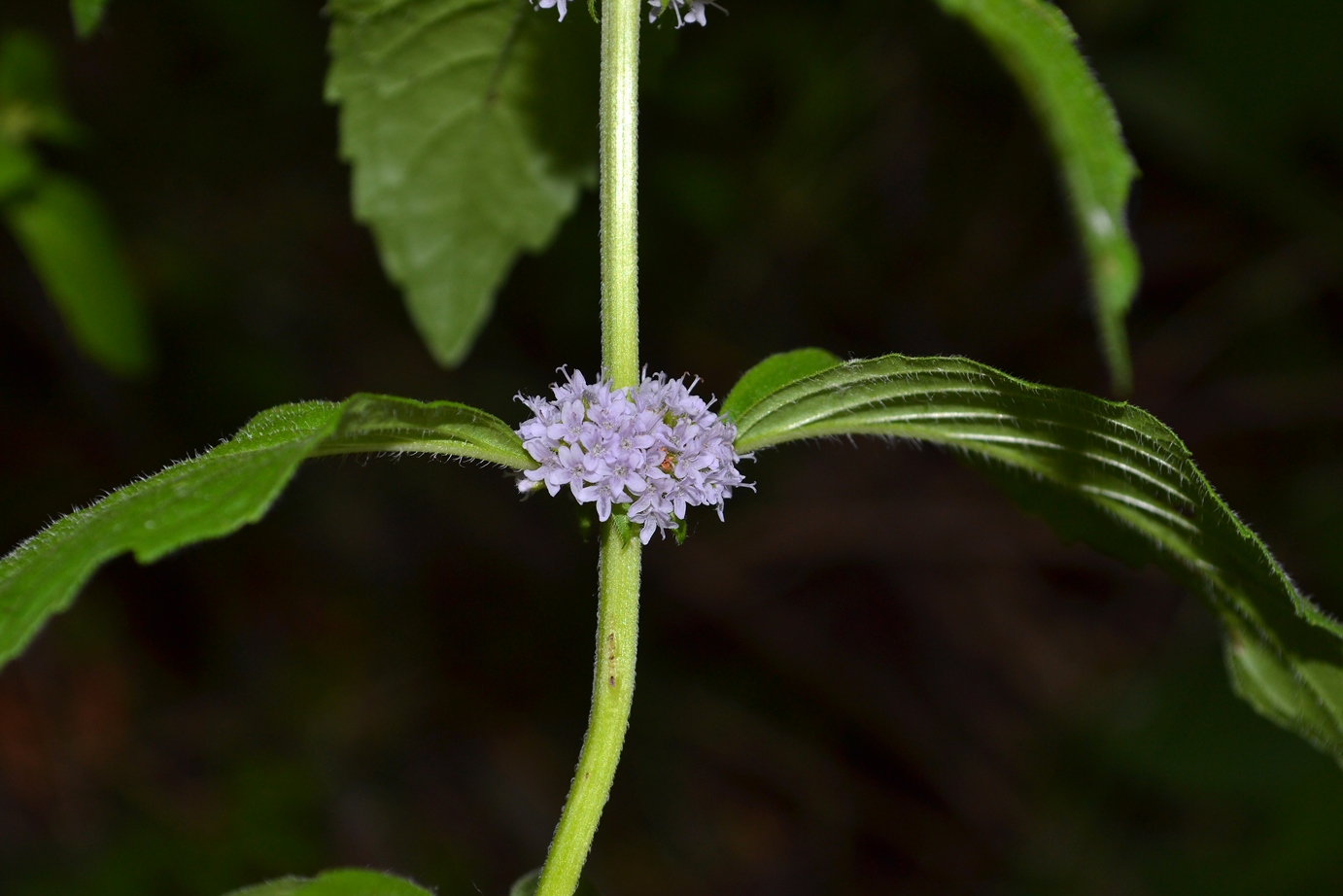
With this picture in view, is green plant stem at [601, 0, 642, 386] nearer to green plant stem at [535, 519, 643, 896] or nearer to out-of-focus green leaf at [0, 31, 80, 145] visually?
green plant stem at [535, 519, 643, 896]

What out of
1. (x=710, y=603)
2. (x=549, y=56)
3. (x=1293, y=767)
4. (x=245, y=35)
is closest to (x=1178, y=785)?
(x=1293, y=767)

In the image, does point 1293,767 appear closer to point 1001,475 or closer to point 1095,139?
point 1001,475

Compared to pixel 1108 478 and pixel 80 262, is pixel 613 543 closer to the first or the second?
pixel 1108 478

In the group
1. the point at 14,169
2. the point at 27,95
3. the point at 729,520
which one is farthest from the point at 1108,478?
the point at 729,520

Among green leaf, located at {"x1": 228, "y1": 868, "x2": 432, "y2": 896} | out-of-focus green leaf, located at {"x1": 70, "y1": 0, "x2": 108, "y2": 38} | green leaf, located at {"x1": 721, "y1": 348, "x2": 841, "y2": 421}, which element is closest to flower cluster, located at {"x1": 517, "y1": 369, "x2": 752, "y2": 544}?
green leaf, located at {"x1": 721, "y1": 348, "x2": 841, "y2": 421}

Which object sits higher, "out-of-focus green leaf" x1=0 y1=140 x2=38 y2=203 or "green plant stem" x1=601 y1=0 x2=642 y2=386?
"out-of-focus green leaf" x1=0 y1=140 x2=38 y2=203

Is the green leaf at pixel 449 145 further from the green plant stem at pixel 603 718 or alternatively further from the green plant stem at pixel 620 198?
the green plant stem at pixel 603 718

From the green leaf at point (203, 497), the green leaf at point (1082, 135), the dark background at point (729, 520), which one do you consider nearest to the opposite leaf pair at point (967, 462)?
the green leaf at point (203, 497)

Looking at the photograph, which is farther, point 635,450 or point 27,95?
point 27,95
